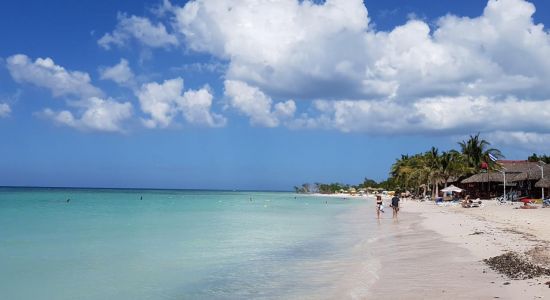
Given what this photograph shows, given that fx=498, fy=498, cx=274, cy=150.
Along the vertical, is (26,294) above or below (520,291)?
below

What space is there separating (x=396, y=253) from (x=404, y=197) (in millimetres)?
62963

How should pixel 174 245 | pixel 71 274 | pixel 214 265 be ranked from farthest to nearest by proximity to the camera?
pixel 174 245 < pixel 214 265 < pixel 71 274

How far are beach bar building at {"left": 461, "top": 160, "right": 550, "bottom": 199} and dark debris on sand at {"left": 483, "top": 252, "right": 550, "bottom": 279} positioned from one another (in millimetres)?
33677

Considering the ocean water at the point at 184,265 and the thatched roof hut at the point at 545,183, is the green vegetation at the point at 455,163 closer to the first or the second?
the thatched roof hut at the point at 545,183

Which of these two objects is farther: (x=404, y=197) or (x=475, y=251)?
(x=404, y=197)

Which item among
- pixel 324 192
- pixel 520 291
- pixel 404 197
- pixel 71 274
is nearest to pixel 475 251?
pixel 520 291

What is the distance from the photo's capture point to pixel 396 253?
1257 centimetres

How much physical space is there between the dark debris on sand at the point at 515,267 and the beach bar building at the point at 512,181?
110 ft

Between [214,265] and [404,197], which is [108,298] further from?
[404,197]

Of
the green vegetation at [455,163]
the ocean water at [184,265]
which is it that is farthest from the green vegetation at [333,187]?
the ocean water at [184,265]

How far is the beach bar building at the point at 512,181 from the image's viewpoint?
44906 mm

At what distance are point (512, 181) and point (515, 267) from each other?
42.8m

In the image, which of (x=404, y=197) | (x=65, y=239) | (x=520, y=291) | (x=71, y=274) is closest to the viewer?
(x=520, y=291)

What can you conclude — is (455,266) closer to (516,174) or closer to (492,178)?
(492,178)
